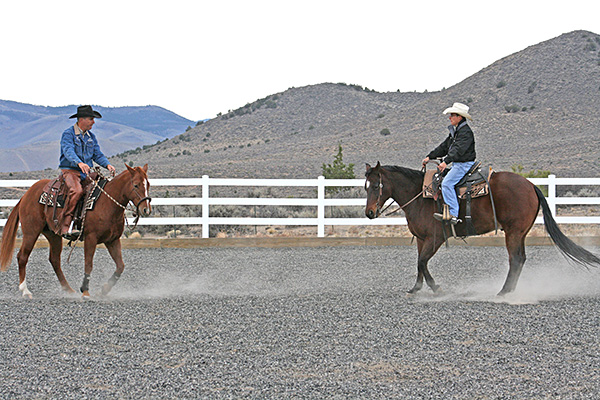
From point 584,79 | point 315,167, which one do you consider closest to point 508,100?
point 584,79

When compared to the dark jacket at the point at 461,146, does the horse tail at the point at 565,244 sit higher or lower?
lower

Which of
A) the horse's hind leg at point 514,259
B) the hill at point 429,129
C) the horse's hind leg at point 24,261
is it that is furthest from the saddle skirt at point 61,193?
the hill at point 429,129

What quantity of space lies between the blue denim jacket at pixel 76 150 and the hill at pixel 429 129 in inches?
1646

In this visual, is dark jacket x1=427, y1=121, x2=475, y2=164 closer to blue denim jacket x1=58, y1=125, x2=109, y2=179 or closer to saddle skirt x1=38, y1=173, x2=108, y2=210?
saddle skirt x1=38, y1=173, x2=108, y2=210

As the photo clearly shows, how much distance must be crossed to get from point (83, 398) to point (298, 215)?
16569mm

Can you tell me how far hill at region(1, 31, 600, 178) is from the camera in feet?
189

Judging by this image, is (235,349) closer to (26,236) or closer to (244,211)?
(26,236)

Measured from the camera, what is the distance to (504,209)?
8.94 metres

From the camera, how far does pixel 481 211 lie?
29.7 feet

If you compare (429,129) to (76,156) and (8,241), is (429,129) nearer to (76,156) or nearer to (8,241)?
(8,241)

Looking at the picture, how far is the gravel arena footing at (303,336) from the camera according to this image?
4836 mm

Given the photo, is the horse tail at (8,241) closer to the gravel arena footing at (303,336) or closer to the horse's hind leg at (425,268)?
the gravel arena footing at (303,336)

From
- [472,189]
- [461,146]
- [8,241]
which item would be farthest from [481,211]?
[8,241]

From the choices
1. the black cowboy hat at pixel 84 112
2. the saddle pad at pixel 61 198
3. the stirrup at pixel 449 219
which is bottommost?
the stirrup at pixel 449 219
